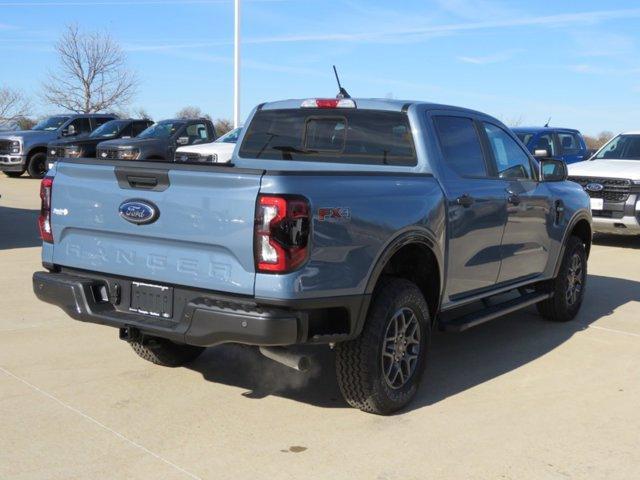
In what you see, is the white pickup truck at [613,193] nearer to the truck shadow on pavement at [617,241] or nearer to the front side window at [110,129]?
the truck shadow on pavement at [617,241]

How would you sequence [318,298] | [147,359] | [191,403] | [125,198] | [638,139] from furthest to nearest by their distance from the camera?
1. [638,139]
2. [147,359]
3. [191,403]
4. [125,198]
5. [318,298]

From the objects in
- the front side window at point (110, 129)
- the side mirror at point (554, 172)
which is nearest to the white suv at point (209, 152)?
the front side window at point (110, 129)

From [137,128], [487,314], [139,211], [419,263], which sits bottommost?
[487,314]

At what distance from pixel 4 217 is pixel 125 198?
10730mm

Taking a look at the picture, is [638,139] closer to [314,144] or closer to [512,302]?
[512,302]

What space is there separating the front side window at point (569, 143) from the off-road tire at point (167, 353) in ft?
43.6

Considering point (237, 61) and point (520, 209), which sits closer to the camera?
point (520, 209)

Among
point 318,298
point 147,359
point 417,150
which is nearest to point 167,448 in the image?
point 318,298

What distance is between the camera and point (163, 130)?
64.4 ft

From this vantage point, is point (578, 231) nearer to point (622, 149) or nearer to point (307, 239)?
point (307, 239)

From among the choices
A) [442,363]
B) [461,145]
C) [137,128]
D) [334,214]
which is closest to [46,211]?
[334,214]

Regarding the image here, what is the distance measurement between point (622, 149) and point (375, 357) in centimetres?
1099

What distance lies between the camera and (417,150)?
207 inches

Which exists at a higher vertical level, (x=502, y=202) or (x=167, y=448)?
(x=502, y=202)
